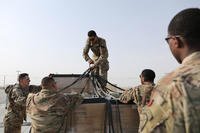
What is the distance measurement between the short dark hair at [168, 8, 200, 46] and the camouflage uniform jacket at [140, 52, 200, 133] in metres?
0.12

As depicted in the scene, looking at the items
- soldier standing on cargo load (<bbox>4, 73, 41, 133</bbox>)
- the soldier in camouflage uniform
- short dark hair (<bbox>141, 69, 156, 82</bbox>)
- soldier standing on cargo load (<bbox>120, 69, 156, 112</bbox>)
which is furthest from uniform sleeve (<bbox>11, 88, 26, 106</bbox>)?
short dark hair (<bbox>141, 69, 156, 82</bbox>)

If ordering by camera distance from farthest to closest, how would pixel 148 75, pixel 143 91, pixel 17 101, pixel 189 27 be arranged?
pixel 17 101 → pixel 148 75 → pixel 143 91 → pixel 189 27

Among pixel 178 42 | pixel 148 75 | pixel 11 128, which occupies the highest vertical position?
pixel 148 75

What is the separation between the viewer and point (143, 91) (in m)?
5.55

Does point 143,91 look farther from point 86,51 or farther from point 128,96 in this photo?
point 86,51

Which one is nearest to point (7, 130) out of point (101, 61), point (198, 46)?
point (101, 61)

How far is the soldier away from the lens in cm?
193

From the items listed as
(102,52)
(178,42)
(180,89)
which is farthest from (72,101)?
(180,89)

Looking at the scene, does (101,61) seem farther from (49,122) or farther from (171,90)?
(171,90)

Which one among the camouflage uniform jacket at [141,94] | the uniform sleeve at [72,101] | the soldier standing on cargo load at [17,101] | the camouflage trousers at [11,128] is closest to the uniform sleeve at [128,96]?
the camouflage uniform jacket at [141,94]

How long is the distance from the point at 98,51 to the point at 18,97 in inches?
88.9

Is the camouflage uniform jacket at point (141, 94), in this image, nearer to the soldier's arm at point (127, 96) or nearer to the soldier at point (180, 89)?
the soldier's arm at point (127, 96)

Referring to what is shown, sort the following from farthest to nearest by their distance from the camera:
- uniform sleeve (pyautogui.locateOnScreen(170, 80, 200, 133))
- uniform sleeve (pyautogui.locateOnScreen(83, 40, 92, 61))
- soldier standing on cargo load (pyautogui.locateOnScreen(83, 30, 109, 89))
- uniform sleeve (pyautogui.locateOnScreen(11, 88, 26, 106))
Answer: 1. uniform sleeve (pyautogui.locateOnScreen(83, 40, 92, 61))
2. soldier standing on cargo load (pyautogui.locateOnScreen(83, 30, 109, 89))
3. uniform sleeve (pyautogui.locateOnScreen(11, 88, 26, 106))
4. uniform sleeve (pyautogui.locateOnScreen(170, 80, 200, 133))

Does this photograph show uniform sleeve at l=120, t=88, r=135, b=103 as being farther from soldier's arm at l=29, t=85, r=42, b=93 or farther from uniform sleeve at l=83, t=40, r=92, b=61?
uniform sleeve at l=83, t=40, r=92, b=61
